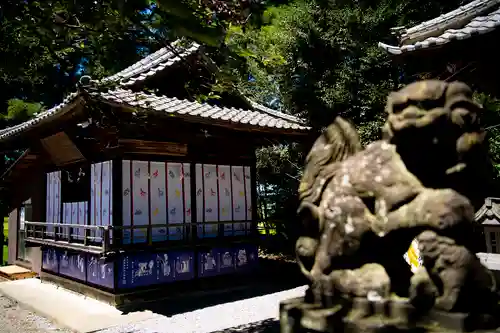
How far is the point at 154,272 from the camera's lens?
8945mm

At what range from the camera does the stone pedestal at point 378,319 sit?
9.64 ft

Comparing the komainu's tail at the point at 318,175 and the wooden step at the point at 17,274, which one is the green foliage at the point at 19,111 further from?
the komainu's tail at the point at 318,175

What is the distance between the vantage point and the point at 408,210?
10.8 ft

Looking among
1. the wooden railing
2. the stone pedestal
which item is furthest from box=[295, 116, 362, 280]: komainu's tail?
the wooden railing

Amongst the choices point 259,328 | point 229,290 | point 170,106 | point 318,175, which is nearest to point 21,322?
point 229,290

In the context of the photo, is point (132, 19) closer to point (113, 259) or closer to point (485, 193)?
point (485, 193)

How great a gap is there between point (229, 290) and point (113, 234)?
3232 millimetres

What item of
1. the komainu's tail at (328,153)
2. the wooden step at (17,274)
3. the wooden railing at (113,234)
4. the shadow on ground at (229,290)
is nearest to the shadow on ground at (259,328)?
the shadow on ground at (229,290)

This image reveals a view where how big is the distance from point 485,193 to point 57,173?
11.1m

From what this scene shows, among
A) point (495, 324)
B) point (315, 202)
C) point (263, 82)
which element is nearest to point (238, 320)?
point (315, 202)

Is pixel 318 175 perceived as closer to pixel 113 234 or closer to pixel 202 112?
pixel 202 112

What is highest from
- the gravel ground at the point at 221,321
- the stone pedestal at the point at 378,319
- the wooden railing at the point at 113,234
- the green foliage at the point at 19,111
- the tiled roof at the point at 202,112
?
the green foliage at the point at 19,111

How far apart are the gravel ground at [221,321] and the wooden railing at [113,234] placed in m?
1.77

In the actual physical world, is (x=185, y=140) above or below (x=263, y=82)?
below
